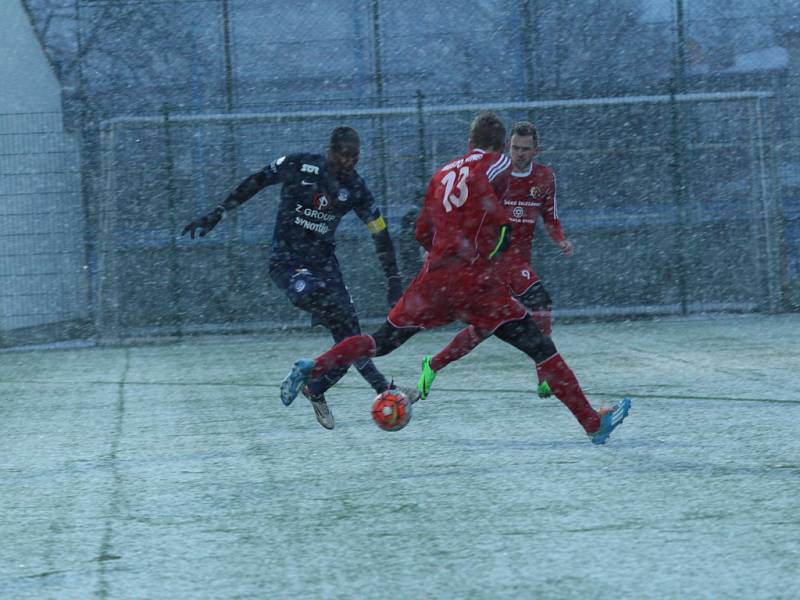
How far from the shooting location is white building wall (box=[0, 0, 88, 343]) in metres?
14.1

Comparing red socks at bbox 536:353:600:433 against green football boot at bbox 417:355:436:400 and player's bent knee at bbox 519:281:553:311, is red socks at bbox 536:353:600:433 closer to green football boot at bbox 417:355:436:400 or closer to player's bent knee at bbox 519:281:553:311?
green football boot at bbox 417:355:436:400

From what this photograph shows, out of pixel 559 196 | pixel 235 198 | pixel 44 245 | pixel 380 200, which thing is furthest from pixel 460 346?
pixel 44 245

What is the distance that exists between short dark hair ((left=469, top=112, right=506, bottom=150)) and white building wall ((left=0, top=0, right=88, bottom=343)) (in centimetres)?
872

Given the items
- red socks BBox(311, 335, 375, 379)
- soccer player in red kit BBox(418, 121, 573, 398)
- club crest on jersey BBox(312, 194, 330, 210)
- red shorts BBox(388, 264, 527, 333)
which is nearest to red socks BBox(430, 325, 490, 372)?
red shorts BBox(388, 264, 527, 333)

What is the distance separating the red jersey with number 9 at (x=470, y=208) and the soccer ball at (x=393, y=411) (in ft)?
2.19

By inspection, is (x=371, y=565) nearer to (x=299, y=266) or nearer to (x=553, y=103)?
(x=299, y=266)

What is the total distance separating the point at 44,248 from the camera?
1449 centimetres

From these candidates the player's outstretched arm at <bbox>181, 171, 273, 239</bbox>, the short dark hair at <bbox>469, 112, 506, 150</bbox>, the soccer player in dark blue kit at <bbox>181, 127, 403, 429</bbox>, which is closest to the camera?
the short dark hair at <bbox>469, 112, 506, 150</bbox>

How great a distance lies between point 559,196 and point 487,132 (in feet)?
28.4

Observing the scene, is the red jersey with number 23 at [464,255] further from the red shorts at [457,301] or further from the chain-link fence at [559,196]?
the chain-link fence at [559,196]

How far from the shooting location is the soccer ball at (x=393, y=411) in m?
6.50

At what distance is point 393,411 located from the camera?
6496mm

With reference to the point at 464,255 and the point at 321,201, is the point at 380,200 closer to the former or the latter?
the point at 321,201

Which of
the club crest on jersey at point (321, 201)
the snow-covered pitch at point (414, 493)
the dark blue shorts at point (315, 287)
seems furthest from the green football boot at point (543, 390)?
the club crest on jersey at point (321, 201)
